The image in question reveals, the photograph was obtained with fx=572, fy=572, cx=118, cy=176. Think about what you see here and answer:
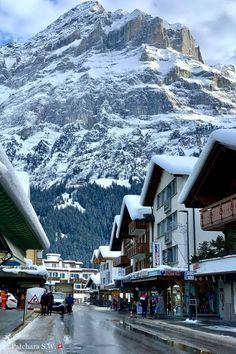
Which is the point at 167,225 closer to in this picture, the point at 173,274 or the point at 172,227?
the point at 172,227

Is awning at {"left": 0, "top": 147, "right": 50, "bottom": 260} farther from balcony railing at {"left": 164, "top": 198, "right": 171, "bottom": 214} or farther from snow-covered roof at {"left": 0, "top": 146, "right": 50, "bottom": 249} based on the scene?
balcony railing at {"left": 164, "top": 198, "right": 171, "bottom": 214}

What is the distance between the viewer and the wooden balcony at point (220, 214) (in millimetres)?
30203

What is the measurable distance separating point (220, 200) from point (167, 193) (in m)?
18.3

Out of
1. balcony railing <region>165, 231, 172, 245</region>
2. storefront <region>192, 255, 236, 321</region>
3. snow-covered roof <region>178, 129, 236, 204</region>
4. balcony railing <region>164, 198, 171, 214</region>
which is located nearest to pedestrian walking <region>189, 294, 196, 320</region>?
storefront <region>192, 255, 236, 321</region>

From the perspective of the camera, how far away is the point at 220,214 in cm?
3192

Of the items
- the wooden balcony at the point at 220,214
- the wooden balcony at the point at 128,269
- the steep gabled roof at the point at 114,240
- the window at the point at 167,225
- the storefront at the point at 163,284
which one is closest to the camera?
the wooden balcony at the point at 220,214

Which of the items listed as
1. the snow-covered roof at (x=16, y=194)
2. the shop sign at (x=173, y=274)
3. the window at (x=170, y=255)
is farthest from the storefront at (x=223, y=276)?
the snow-covered roof at (x=16, y=194)

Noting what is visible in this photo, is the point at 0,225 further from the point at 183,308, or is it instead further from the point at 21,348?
the point at 183,308

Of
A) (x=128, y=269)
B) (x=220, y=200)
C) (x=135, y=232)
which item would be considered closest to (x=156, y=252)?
(x=135, y=232)

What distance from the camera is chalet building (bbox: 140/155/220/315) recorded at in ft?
139

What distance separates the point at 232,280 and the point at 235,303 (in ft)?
4.29

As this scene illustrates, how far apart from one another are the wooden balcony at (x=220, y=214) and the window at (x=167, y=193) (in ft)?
44.3

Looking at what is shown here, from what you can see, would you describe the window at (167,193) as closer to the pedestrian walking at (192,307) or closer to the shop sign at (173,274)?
the shop sign at (173,274)

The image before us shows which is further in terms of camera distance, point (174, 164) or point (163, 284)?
point (174, 164)
